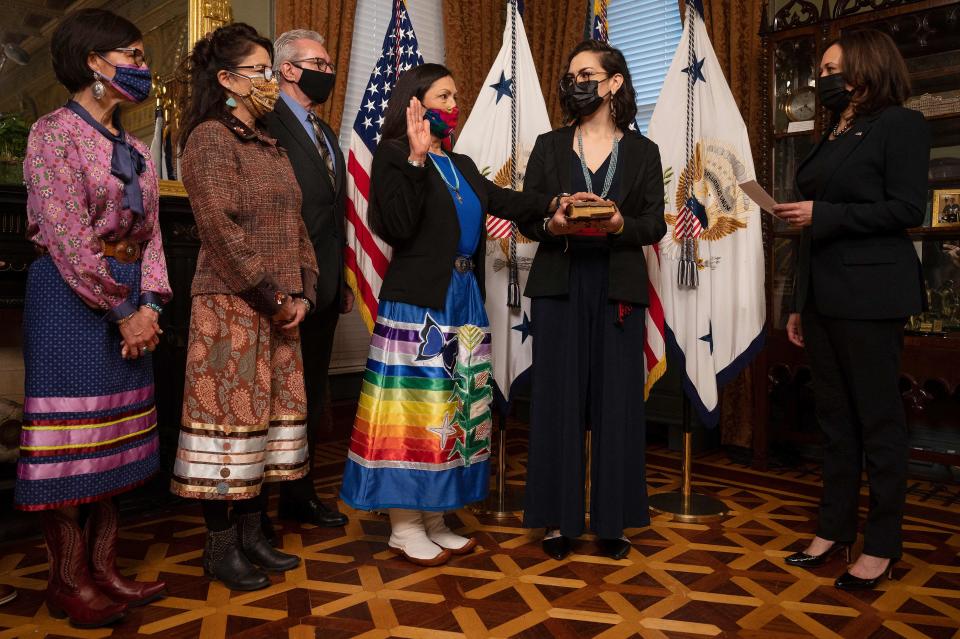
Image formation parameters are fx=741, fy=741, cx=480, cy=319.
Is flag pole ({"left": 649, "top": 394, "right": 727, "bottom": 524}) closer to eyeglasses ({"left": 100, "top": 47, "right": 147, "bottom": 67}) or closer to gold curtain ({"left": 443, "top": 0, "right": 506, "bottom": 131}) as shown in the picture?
eyeglasses ({"left": 100, "top": 47, "right": 147, "bottom": 67})

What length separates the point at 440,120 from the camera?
2285 millimetres

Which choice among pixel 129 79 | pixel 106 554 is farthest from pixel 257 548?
pixel 129 79

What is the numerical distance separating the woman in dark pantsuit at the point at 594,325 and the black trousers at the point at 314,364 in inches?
29.9

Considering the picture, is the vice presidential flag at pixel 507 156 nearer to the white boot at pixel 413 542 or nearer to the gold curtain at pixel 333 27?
the white boot at pixel 413 542

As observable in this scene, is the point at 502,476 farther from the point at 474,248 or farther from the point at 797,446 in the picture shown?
the point at 797,446

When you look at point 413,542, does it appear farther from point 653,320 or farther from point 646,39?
point 646,39

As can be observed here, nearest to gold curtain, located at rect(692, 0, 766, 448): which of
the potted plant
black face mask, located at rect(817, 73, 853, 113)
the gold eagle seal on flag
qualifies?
the gold eagle seal on flag

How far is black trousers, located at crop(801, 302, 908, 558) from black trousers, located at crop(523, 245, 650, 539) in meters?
0.60

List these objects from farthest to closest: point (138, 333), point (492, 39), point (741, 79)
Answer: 1. point (492, 39)
2. point (741, 79)
3. point (138, 333)

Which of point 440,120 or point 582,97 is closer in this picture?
point 440,120

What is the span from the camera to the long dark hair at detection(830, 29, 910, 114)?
2215 millimetres

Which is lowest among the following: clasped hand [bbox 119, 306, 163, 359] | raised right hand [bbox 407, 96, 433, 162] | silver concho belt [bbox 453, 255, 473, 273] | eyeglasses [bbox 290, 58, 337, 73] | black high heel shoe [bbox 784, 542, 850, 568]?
black high heel shoe [bbox 784, 542, 850, 568]

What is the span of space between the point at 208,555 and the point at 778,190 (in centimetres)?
305

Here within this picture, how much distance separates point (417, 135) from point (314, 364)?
3.20 ft
